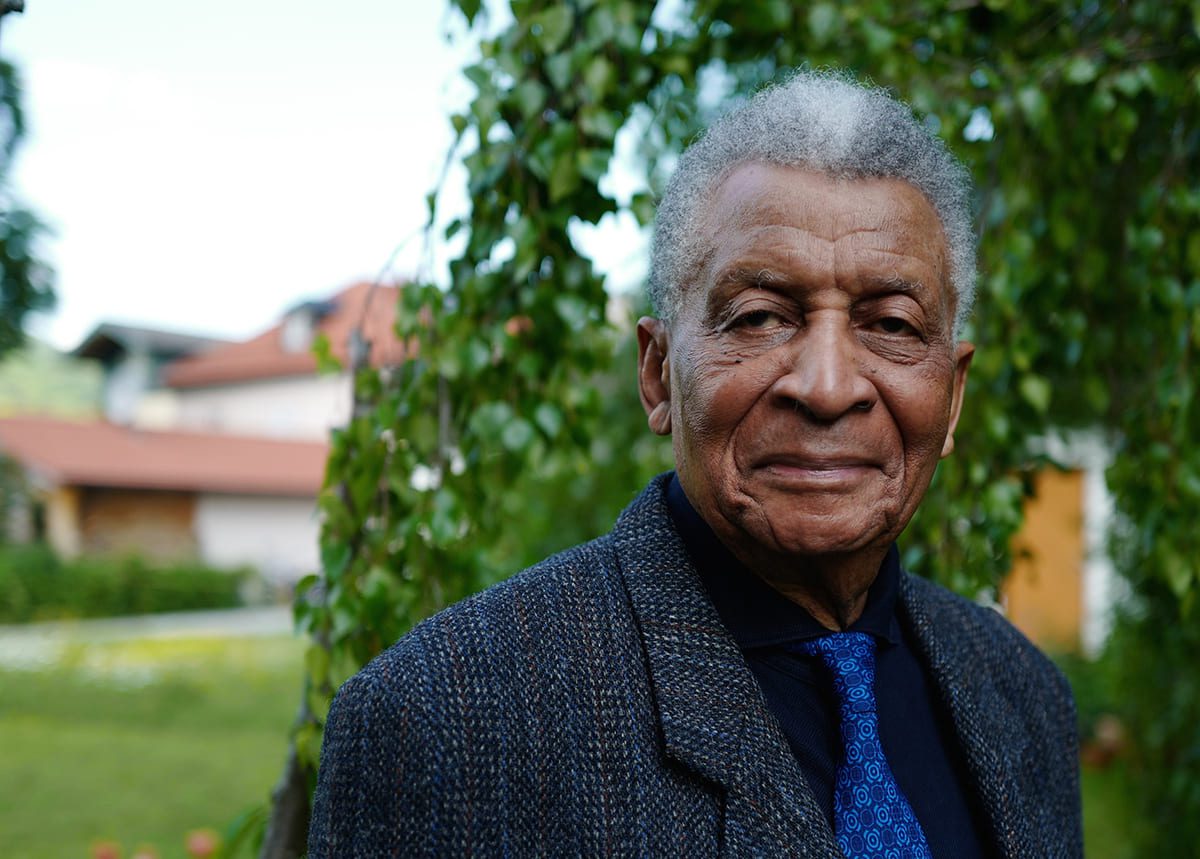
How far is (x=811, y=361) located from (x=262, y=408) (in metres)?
31.3

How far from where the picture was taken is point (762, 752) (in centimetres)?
128

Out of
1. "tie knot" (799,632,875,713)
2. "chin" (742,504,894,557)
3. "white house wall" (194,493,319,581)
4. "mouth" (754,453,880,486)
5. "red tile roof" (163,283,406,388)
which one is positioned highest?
"red tile roof" (163,283,406,388)

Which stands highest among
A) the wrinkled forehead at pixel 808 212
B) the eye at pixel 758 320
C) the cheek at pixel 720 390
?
the wrinkled forehead at pixel 808 212

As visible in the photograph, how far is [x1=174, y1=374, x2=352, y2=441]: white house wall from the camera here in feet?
99.6

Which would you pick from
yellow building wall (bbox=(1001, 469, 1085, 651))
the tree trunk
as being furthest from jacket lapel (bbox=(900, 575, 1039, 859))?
yellow building wall (bbox=(1001, 469, 1085, 651))

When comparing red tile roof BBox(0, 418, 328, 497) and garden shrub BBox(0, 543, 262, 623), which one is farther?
red tile roof BBox(0, 418, 328, 497)

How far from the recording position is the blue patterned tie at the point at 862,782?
51.2 inches

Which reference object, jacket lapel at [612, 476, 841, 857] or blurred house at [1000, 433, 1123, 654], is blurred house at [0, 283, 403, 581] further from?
jacket lapel at [612, 476, 841, 857]

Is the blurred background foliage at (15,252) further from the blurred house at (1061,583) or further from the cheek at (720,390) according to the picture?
the blurred house at (1061,583)

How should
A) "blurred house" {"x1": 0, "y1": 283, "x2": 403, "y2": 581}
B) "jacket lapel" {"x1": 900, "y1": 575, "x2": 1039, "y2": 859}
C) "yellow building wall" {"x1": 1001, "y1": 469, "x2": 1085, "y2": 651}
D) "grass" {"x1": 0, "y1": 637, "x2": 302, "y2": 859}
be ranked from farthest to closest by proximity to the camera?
"blurred house" {"x1": 0, "y1": 283, "x2": 403, "y2": 581} < "yellow building wall" {"x1": 1001, "y1": 469, "x2": 1085, "y2": 651} < "grass" {"x1": 0, "y1": 637, "x2": 302, "y2": 859} < "jacket lapel" {"x1": 900, "y1": 575, "x2": 1039, "y2": 859}

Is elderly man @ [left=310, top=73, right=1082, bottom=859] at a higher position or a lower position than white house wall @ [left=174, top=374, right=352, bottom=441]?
lower

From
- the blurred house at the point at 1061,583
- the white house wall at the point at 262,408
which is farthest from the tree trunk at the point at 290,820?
the white house wall at the point at 262,408

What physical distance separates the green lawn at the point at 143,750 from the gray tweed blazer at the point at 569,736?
4.51 m

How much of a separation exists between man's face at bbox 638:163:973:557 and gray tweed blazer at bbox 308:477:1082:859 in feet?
0.54
